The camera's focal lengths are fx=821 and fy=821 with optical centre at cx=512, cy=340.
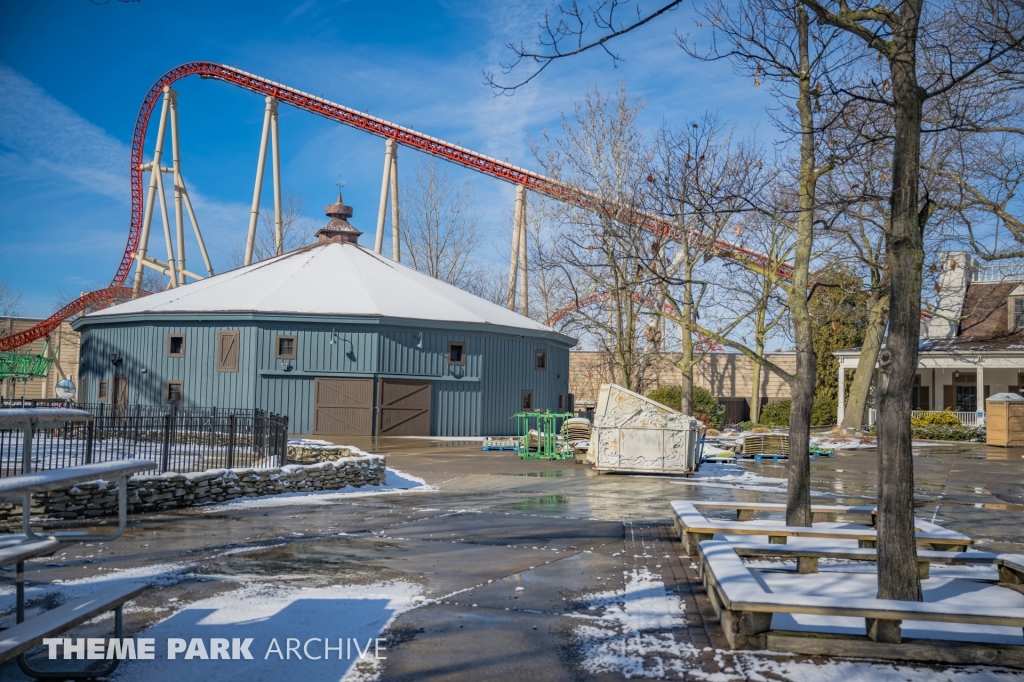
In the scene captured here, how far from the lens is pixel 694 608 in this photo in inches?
243

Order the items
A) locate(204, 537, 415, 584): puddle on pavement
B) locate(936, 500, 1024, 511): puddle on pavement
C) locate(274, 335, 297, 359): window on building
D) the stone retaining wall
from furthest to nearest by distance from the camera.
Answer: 1. locate(274, 335, 297, 359): window on building
2. locate(936, 500, 1024, 511): puddle on pavement
3. the stone retaining wall
4. locate(204, 537, 415, 584): puddle on pavement

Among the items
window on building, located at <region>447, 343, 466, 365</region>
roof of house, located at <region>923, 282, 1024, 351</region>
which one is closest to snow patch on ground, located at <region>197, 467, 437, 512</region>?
window on building, located at <region>447, 343, 466, 365</region>

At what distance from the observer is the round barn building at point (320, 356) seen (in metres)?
29.8

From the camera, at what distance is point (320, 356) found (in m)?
30.0

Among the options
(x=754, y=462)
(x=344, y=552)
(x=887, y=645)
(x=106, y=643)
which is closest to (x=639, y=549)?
(x=344, y=552)

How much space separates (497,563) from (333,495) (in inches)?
245

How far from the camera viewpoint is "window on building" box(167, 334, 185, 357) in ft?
99.9

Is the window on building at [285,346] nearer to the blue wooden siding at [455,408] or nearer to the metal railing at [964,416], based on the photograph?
the blue wooden siding at [455,408]

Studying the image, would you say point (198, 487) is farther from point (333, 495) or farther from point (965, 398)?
point (965, 398)

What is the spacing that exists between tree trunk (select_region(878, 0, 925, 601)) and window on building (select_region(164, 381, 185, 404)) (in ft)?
93.9

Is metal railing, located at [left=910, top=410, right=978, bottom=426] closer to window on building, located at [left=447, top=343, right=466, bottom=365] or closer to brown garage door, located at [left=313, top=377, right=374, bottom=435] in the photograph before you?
window on building, located at [left=447, top=343, right=466, bottom=365]

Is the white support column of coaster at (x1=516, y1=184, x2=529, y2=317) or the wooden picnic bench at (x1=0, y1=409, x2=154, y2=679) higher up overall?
the white support column of coaster at (x1=516, y1=184, x2=529, y2=317)

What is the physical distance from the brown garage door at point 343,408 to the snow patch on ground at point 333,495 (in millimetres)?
13263

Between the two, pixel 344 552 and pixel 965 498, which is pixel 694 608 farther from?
pixel 965 498
